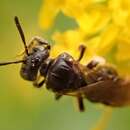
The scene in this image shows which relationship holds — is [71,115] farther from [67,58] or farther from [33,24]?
[67,58]

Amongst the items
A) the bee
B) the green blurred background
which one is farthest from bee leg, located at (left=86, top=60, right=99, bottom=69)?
the green blurred background

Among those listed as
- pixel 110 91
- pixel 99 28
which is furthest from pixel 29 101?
pixel 110 91

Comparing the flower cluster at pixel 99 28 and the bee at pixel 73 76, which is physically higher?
the flower cluster at pixel 99 28

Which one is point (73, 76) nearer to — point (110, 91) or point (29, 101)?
point (110, 91)

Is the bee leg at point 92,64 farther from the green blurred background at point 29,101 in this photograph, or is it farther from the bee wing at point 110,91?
the green blurred background at point 29,101

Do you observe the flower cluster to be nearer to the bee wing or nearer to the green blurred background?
the bee wing

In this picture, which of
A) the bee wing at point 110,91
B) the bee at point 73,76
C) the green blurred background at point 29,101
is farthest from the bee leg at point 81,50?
the green blurred background at point 29,101
